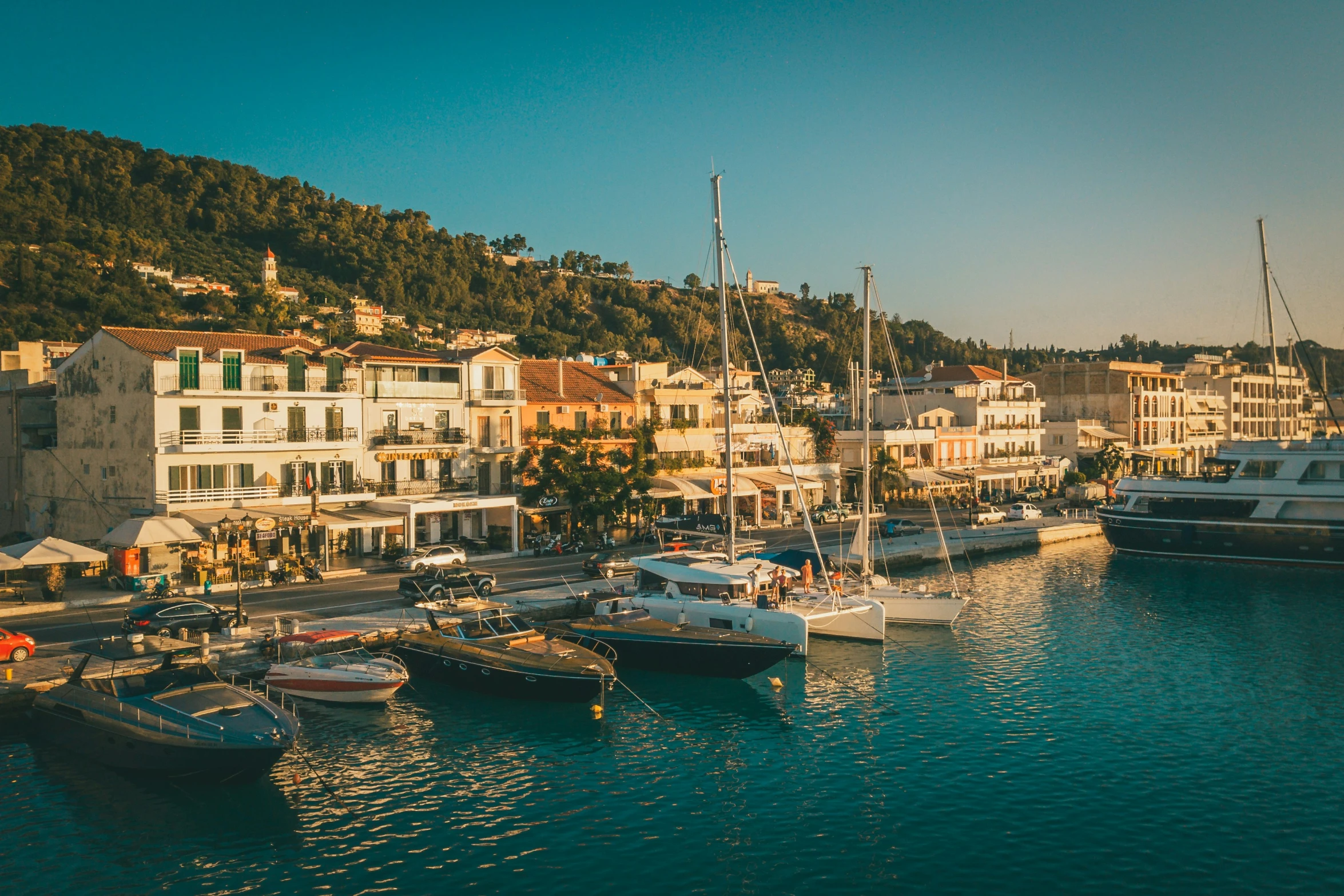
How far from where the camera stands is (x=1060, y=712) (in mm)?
26922

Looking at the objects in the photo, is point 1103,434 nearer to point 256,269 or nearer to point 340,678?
point 340,678

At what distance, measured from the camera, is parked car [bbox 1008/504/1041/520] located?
226 ft

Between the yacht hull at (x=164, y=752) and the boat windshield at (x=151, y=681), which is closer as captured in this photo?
the yacht hull at (x=164, y=752)

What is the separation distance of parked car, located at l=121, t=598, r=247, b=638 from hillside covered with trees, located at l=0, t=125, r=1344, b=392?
233ft

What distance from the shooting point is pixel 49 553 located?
34.6 m

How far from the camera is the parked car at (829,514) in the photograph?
63594mm

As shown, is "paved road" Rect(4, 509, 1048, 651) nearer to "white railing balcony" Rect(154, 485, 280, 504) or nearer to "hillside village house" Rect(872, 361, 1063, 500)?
"white railing balcony" Rect(154, 485, 280, 504)

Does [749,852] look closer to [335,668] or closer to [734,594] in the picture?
[335,668]

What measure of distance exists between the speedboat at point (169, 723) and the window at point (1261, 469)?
54.6 meters

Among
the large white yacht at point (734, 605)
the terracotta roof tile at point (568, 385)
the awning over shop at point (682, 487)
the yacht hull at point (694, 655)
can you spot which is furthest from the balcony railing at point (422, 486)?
the yacht hull at point (694, 655)

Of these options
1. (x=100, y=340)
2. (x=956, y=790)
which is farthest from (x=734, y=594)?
(x=100, y=340)

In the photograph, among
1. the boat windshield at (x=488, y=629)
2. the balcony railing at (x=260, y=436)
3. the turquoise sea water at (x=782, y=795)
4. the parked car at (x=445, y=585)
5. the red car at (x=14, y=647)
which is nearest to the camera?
the turquoise sea water at (x=782, y=795)

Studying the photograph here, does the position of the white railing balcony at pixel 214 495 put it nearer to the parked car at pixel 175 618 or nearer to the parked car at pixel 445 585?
the parked car at pixel 445 585

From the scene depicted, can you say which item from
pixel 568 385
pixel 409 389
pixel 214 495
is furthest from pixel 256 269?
Result: pixel 214 495
